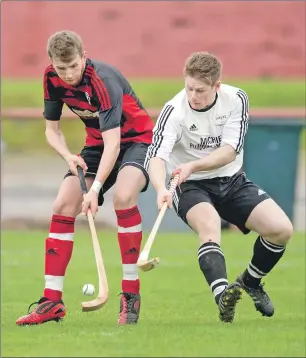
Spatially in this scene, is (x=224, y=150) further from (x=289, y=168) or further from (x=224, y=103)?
(x=289, y=168)

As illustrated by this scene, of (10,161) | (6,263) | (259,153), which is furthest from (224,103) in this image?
(10,161)

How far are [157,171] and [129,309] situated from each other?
31.9 inches

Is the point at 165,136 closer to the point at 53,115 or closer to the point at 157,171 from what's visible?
the point at 157,171

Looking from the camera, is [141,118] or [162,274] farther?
[162,274]

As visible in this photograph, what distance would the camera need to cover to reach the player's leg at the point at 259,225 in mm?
7301

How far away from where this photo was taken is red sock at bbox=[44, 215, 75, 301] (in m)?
7.23

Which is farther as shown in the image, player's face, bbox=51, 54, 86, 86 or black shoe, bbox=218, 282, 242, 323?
player's face, bbox=51, 54, 86, 86

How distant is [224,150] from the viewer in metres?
7.24

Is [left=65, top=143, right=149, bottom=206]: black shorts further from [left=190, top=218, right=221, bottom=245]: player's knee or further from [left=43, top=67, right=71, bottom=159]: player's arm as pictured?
[left=190, top=218, right=221, bottom=245]: player's knee

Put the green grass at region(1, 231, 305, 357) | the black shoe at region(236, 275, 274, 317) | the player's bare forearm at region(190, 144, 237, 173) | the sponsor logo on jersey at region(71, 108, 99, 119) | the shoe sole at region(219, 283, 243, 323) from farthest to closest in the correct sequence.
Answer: the black shoe at region(236, 275, 274, 317) < the sponsor logo on jersey at region(71, 108, 99, 119) < the player's bare forearm at region(190, 144, 237, 173) < the shoe sole at region(219, 283, 243, 323) < the green grass at region(1, 231, 305, 357)

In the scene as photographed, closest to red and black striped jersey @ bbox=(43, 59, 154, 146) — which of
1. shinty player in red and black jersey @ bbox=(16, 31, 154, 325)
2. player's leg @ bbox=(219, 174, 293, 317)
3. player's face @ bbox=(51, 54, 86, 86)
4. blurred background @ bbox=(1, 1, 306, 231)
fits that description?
shinty player in red and black jersey @ bbox=(16, 31, 154, 325)

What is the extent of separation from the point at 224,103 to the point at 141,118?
55 centimetres

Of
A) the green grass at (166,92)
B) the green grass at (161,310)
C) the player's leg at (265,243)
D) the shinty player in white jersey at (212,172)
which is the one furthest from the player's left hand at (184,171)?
the green grass at (166,92)

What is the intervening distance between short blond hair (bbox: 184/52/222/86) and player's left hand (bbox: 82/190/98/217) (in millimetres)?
858
